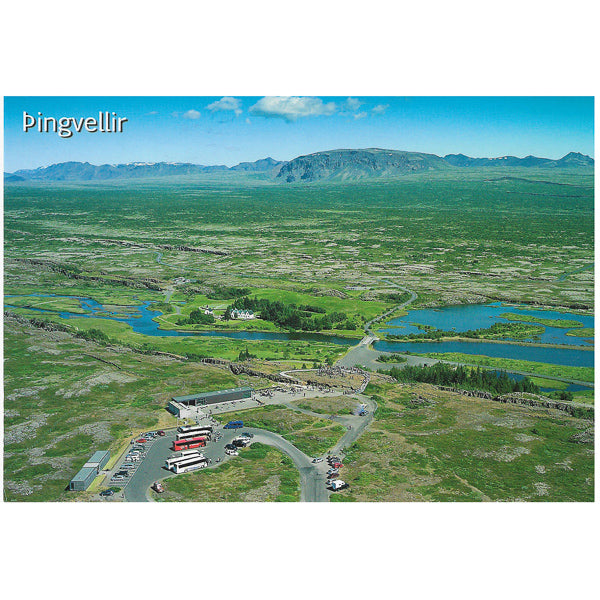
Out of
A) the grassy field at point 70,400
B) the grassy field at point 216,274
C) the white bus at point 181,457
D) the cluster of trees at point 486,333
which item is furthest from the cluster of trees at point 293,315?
the white bus at point 181,457

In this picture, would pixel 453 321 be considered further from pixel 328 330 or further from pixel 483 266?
pixel 483 266

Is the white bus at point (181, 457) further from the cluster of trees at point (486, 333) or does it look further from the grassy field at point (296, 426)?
the cluster of trees at point (486, 333)

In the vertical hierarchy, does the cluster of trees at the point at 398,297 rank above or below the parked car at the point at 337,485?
above

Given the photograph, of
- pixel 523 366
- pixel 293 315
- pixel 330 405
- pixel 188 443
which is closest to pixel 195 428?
pixel 188 443

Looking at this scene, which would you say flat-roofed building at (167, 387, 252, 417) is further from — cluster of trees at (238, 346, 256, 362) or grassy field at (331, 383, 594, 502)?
cluster of trees at (238, 346, 256, 362)

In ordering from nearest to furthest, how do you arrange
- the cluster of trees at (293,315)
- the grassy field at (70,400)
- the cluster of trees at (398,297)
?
1. the grassy field at (70,400)
2. the cluster of trees at (293,315)
3. the cluster of trees at (398,297)

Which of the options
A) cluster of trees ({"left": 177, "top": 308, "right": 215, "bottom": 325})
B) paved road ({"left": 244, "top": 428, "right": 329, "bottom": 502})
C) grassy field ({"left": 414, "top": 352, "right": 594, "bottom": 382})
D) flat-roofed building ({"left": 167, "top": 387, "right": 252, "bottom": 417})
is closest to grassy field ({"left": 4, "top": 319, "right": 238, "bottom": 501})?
flat-roofed building ({"left": 167, "top": 387, "right": 252, "bottom": 417})

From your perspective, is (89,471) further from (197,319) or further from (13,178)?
(13,178)

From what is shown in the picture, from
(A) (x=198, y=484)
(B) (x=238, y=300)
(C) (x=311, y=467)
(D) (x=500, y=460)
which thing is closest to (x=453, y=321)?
(B) (x=238, y=300)
